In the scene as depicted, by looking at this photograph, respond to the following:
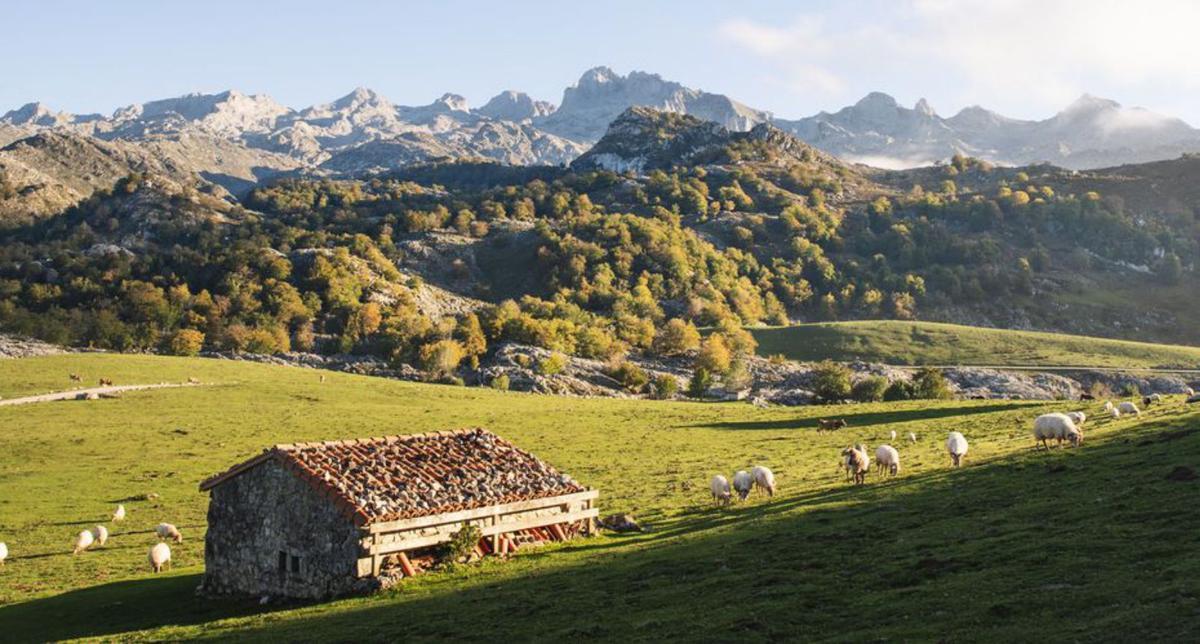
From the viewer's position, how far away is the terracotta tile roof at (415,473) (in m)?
36.0

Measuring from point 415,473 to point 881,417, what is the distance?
55.9 m

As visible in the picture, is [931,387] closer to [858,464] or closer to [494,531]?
[858,464]

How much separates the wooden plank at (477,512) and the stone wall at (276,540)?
4.04 feet

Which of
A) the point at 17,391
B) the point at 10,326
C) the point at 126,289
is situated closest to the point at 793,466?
the point at 17,391

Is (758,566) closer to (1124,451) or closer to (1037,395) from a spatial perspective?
(1124,451)

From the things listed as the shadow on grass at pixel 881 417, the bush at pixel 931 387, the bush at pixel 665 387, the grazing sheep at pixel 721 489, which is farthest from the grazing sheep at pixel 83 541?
the bush at pixel 665 387

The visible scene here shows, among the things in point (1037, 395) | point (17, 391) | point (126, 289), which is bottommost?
point (1037, 395)

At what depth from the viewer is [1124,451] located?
137ft

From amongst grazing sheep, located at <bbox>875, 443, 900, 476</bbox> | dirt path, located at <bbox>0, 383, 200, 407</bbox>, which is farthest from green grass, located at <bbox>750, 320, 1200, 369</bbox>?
grazing sheep, located at <bbox>875, 443, 900, 476</bbox>

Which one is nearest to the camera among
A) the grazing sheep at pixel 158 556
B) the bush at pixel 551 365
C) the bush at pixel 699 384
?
the grazing sheep at pixel 158 556

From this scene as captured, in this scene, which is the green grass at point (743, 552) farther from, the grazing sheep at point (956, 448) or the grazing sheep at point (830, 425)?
the grazing sheep at point (830, 425)

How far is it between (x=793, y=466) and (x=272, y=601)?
33.6 meters

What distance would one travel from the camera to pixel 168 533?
49188 mm

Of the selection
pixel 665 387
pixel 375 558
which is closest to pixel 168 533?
pixel 375 558
